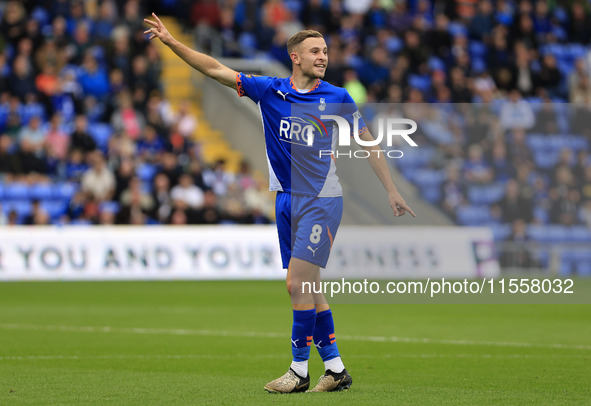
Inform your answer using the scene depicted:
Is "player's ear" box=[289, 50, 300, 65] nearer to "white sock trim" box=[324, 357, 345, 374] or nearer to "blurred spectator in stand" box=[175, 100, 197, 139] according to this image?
"white sock trim" box=[324, 357, 345, 374]

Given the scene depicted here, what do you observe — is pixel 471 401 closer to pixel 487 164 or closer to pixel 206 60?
pixel 206 60

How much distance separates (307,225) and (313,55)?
43.8 inches

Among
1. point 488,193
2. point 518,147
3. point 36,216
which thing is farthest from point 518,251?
point 36,216

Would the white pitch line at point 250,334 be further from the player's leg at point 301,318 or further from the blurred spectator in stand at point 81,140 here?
the blurred spectator in stand at point 81,140

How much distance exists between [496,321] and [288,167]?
21.7 feet

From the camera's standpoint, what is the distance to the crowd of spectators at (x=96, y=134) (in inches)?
771

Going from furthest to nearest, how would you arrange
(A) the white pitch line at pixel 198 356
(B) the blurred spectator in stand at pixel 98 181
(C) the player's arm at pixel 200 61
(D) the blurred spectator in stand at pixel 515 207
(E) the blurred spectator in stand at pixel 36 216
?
1. (B) the blurred spectator in stand at pixel 98 181
2. (D) the blurred spectator in stand at pixel 515 207
3. (E) the blurred spectator in stand at pixel 36 216
4. (A) the white pitch line at pixel 198 356
5. (C) the player's arm at pixel 200 61

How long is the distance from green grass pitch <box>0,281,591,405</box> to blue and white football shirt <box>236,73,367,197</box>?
4.60 feet

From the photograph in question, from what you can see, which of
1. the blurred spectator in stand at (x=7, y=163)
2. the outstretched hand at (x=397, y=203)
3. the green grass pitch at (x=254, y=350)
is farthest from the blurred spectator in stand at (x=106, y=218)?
the outstretched hand at (x=397, y=203)

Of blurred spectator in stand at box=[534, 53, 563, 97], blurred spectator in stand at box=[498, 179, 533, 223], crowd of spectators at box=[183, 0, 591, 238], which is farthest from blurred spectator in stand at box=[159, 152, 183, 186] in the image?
blurred spectator in stand at box=[534, 53, 563, 97]

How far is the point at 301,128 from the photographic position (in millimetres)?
7117

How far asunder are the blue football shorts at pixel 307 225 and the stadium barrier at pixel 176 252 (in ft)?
33.5

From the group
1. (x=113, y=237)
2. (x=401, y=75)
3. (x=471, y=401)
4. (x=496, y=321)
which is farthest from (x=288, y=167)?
(x=401, y=75)

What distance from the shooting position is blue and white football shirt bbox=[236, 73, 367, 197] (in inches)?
280
